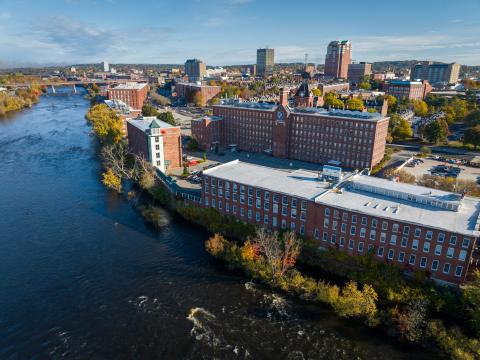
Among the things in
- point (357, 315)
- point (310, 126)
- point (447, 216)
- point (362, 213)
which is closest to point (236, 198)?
point (362, 213)

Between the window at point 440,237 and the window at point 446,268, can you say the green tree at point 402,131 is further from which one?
the window at point 446,268

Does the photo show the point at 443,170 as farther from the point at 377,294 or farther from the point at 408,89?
the point at 408,89

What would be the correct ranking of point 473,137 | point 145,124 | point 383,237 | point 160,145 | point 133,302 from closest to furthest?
point 133,302 < point 383,237 < point 160,145 < point 145,124 < point 473,137

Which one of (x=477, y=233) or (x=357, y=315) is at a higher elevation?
(x=477, y=233)

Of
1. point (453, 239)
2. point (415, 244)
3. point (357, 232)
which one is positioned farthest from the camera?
point (357, 232)

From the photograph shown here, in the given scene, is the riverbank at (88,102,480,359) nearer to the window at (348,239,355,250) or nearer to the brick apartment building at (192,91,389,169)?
the window at (348,239,355,250)

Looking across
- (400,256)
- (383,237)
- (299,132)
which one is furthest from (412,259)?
(299,132)

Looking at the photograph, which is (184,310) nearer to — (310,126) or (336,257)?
(336,257)
